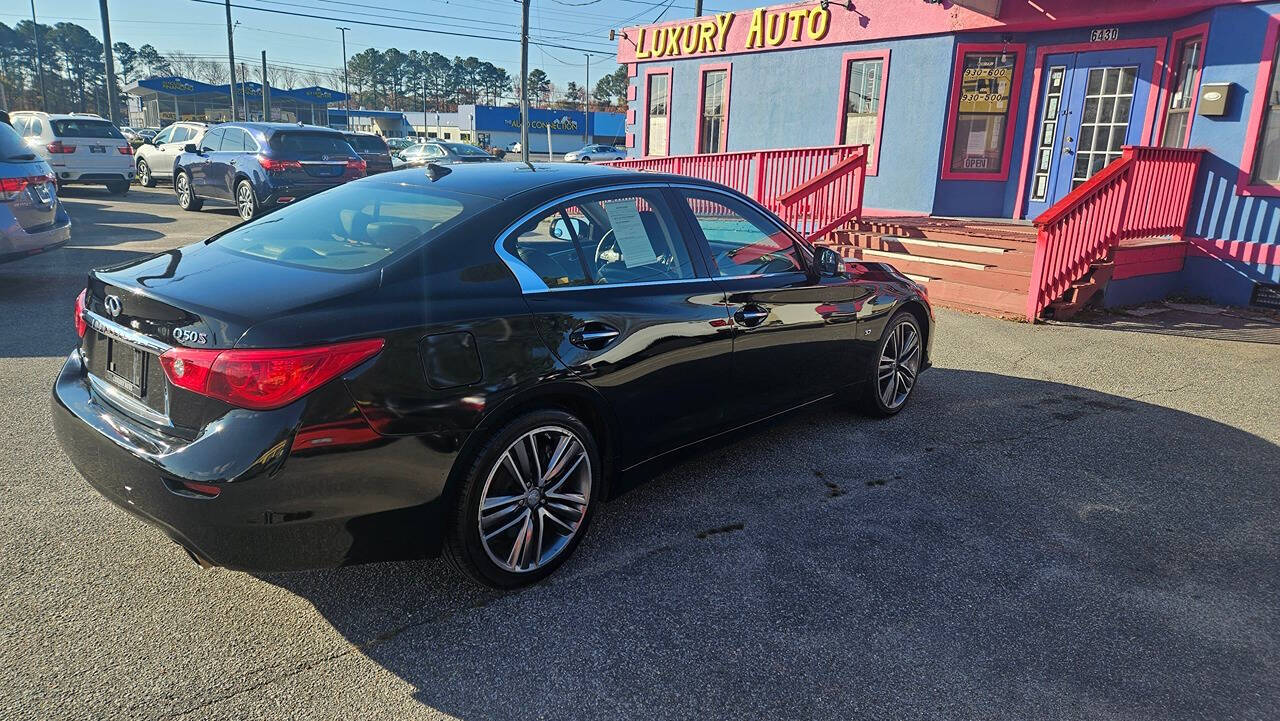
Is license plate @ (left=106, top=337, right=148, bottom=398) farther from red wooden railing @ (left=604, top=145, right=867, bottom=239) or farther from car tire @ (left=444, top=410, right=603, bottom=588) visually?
red wooden railing @ (left=604, top=145, right=867, bottom=239)

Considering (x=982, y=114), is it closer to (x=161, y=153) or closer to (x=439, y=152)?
(x=161, y=153)

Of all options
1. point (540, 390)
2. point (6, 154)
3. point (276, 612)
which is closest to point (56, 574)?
point (276, 612)

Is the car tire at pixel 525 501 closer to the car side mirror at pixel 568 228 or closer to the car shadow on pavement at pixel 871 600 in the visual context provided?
the car shadow on pavement at pixel 871 600

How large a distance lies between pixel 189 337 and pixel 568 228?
1.48m

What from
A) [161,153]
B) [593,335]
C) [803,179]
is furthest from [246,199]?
[593,335]

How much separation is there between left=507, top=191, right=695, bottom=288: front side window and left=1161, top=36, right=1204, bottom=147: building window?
876cm

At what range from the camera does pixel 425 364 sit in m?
2.77

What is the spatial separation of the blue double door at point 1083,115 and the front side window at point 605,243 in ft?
30.1

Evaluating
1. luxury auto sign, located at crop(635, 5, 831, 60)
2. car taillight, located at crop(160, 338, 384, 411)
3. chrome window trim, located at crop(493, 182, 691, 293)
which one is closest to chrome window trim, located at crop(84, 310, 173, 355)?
car taillight, located at crop(160, 338, 384, 411)

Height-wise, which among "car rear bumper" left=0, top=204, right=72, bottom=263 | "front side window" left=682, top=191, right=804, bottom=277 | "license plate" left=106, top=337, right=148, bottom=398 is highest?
"front side window" left=682, top=191, right=804, bottom=277

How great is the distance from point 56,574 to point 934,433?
4477 millimetres

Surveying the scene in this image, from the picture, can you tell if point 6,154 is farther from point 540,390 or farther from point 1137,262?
point 1137,262

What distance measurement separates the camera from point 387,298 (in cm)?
279

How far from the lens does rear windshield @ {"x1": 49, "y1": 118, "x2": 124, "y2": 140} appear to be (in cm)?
1817
